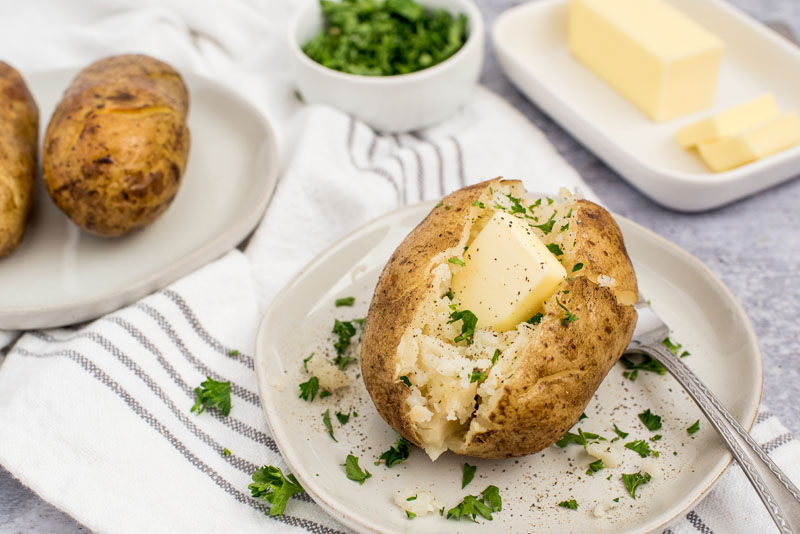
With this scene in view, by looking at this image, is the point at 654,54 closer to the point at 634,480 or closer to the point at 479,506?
the point at 634,480

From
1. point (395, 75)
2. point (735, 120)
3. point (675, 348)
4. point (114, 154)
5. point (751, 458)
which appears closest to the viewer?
point (751, 458)

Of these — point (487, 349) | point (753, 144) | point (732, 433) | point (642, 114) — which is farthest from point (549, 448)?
point (642, 114)

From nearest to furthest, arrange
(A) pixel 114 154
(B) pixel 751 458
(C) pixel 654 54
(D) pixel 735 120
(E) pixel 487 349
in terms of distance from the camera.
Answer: (B) pixel 751 458 → (E) pixel 487 349 → (A) pixel 114 154 → (D) pixel 735 120 → (C) pixel 654 54

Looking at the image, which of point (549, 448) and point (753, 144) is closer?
point (549, 448)

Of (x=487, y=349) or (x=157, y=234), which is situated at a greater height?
(x=487, y=349)

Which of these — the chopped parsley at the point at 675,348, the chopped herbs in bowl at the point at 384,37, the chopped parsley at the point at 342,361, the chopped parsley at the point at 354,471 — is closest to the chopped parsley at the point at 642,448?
the chopped parsley at the point at 675,348

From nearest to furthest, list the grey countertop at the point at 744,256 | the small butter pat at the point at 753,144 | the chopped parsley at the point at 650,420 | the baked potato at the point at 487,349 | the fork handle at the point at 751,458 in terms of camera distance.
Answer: the fork handle at the point at 751,458 < the baked potato at the point at 487,349 < the chopped parsley at the point at 650,420 < the grey countertop at the point at 744,256 < the small butter pat at the point at 753,144

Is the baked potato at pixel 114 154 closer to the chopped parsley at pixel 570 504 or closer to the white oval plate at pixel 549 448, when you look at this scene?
the white oval plate at pixel 549 448
